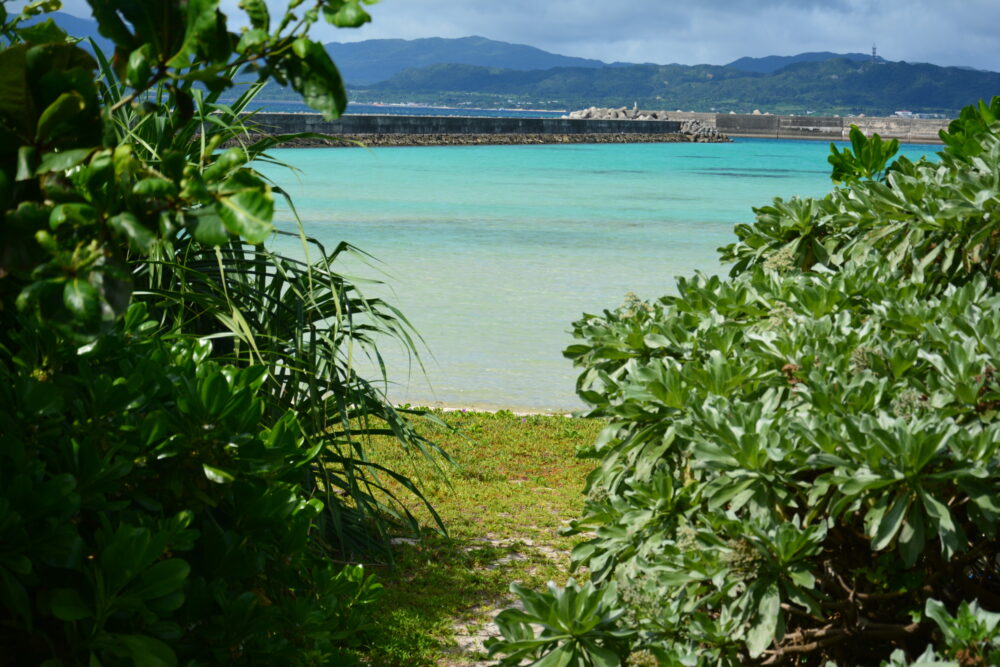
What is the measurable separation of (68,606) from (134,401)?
36 cm

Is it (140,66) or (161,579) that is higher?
(140,66)

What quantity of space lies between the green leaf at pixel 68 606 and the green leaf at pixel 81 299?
0.75 m

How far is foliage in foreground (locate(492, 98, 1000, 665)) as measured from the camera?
5.63 ft

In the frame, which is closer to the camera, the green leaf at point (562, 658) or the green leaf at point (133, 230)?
the green leaf at point (133, 230)

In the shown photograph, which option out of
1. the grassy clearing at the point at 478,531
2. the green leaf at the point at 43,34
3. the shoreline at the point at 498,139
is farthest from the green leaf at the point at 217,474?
the shoreline at the point at 498,139

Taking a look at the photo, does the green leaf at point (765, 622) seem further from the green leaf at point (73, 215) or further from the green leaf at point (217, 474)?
the green leaf at point (73, 215)

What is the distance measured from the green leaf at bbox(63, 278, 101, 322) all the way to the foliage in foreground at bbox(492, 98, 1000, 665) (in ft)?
3.80

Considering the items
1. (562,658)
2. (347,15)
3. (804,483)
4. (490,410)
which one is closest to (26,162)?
(347,15)

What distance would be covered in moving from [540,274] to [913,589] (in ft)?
41.7

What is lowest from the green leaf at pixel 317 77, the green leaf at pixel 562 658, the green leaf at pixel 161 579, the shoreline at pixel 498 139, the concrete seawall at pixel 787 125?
the green leaf at pixel 562 658

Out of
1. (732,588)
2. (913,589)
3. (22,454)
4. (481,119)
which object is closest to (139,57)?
(22,454)

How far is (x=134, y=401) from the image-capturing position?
5.64 ft

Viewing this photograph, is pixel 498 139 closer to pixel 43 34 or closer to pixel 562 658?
pixel 562 658

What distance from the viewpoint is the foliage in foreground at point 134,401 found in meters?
1.03
